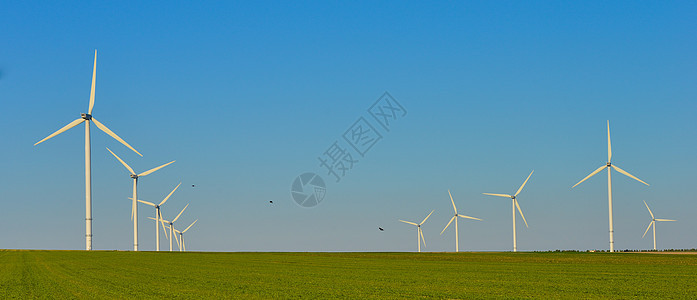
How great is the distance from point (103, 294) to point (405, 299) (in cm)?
1203

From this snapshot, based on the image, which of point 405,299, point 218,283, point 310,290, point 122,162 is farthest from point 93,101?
point 405,299

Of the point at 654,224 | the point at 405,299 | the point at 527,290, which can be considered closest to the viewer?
the point at 405,299

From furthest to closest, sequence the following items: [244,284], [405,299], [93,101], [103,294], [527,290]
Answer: [93,101] < [244,284] < [527,290] < [103,294] < [405,299]

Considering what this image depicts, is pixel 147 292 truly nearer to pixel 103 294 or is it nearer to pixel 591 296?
pixel 103 294

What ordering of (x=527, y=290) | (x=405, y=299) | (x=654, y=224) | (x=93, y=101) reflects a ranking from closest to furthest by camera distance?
1. (x=405, y=299)
2. (x=527, y=290)
3. (x=93, y=101)
4. (x=654, y=224)

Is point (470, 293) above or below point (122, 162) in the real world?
below

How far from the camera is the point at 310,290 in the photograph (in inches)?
1134

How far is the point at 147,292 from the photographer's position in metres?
27.3

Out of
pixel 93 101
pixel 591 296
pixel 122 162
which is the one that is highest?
pixel 93 101

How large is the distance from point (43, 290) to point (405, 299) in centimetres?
1576

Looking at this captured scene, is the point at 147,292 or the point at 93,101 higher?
the point at 93,101

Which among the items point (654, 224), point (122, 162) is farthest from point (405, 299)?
point (654, 224)

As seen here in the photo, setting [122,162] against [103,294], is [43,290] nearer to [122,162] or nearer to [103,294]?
[103,294]

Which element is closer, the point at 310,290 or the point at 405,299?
the point at 405,299
